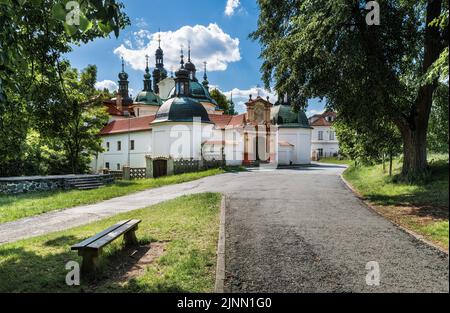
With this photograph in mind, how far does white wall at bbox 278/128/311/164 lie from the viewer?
51125mm

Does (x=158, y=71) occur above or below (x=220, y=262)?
above

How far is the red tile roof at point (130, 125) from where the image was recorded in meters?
46.1

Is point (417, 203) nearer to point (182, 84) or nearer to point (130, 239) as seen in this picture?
point (130, 239)

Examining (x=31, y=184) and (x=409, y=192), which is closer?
(x=409, y=192)

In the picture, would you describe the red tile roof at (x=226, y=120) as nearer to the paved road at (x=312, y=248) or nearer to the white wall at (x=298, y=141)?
the white wall at (x=298, y=141)

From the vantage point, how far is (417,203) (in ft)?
39.7

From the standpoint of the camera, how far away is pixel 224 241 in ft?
24.2

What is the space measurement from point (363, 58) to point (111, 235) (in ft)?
31.3

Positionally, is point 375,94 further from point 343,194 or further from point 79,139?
point 79,139

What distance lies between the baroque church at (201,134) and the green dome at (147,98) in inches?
186

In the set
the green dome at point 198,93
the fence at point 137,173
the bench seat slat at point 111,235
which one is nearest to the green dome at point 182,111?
the fence at point 137,173

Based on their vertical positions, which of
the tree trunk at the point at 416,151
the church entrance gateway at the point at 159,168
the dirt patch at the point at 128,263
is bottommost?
the dirt patch at the point at 128,263

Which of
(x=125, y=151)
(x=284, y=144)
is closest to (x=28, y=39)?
(x=125, y=151)
